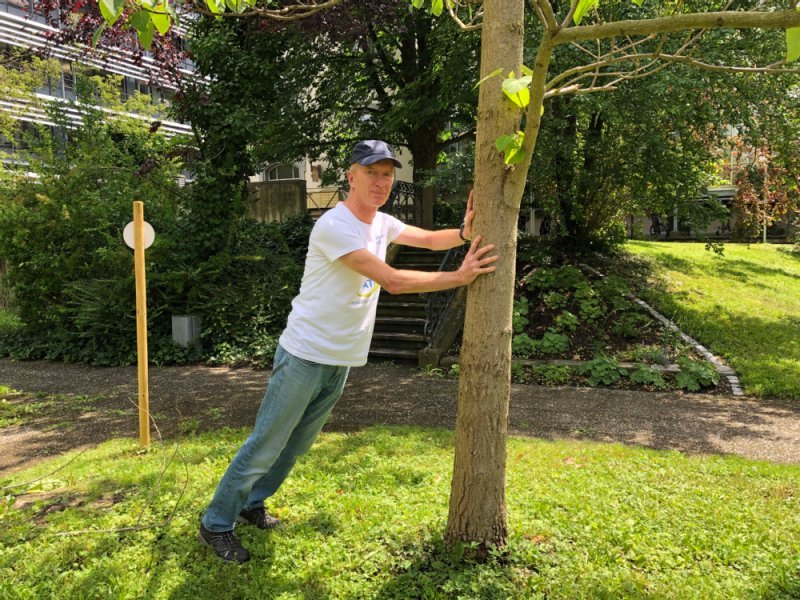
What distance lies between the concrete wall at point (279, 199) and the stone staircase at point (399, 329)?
8.63 m

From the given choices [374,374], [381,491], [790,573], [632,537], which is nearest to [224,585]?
[381,491]

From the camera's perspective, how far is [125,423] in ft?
21.3

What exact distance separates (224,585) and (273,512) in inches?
30.1

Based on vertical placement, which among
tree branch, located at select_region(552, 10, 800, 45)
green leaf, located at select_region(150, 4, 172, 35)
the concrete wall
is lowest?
tree branch, located at select_region(552, 10, 800, 45)

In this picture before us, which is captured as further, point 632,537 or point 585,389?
point 585,389

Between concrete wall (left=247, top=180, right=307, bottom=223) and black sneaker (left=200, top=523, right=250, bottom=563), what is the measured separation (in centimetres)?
1639

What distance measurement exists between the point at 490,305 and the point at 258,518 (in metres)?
1.83

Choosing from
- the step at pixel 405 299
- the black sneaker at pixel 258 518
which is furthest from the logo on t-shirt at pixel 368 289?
the step at pixel 405 299

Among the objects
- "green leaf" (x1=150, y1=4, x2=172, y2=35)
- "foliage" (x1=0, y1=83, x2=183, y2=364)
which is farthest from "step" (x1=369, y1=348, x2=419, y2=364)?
"green leaf" (x1=150, y1=4, x2=172, y2=35)

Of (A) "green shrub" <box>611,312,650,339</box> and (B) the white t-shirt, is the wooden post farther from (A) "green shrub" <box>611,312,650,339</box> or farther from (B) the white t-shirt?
(A) "green shrub" <box>611,312,650,339</box>

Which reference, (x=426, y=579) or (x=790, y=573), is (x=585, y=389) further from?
(x=426, y=579)

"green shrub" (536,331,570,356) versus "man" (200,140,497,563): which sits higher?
"man" (200,140,497,563)

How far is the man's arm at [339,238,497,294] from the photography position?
2799mm

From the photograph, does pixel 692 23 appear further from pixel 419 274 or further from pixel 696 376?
pixel 696 376
